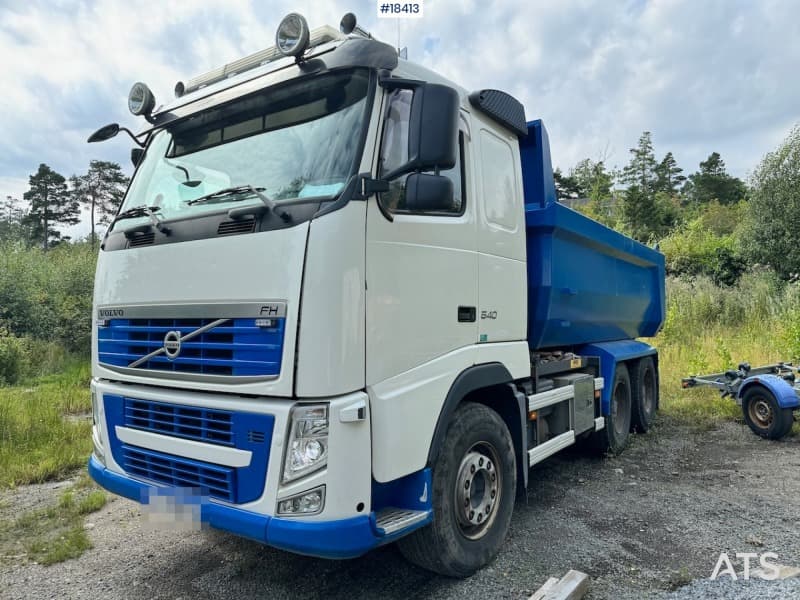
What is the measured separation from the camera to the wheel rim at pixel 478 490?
126 inches

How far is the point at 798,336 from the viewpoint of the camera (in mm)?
9141

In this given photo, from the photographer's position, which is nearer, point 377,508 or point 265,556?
point 377,508

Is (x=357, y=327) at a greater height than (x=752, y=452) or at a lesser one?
greater

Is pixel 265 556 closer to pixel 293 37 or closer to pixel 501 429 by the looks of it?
pixel 501 429

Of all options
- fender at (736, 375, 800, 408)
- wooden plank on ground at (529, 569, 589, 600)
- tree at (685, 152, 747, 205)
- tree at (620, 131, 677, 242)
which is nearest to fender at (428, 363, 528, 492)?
wooden plank on ground at (529, 569, 589, 600)

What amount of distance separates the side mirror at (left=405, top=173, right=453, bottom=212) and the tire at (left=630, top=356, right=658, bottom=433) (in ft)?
16.2

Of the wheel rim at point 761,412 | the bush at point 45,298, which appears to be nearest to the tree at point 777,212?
the wheel rim at point 761,412

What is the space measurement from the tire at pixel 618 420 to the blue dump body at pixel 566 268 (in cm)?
49

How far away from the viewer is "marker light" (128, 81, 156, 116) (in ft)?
12.1

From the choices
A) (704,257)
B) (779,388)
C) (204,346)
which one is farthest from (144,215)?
(704,257)

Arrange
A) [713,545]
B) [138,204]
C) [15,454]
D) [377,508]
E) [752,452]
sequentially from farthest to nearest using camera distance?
[752,452] → [15,454] → [713,545] → [138,204] → [377,508]

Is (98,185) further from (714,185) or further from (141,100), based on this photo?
(714,185)

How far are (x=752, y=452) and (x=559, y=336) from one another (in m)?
3.29

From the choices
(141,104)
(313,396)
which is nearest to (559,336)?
(313,396)
